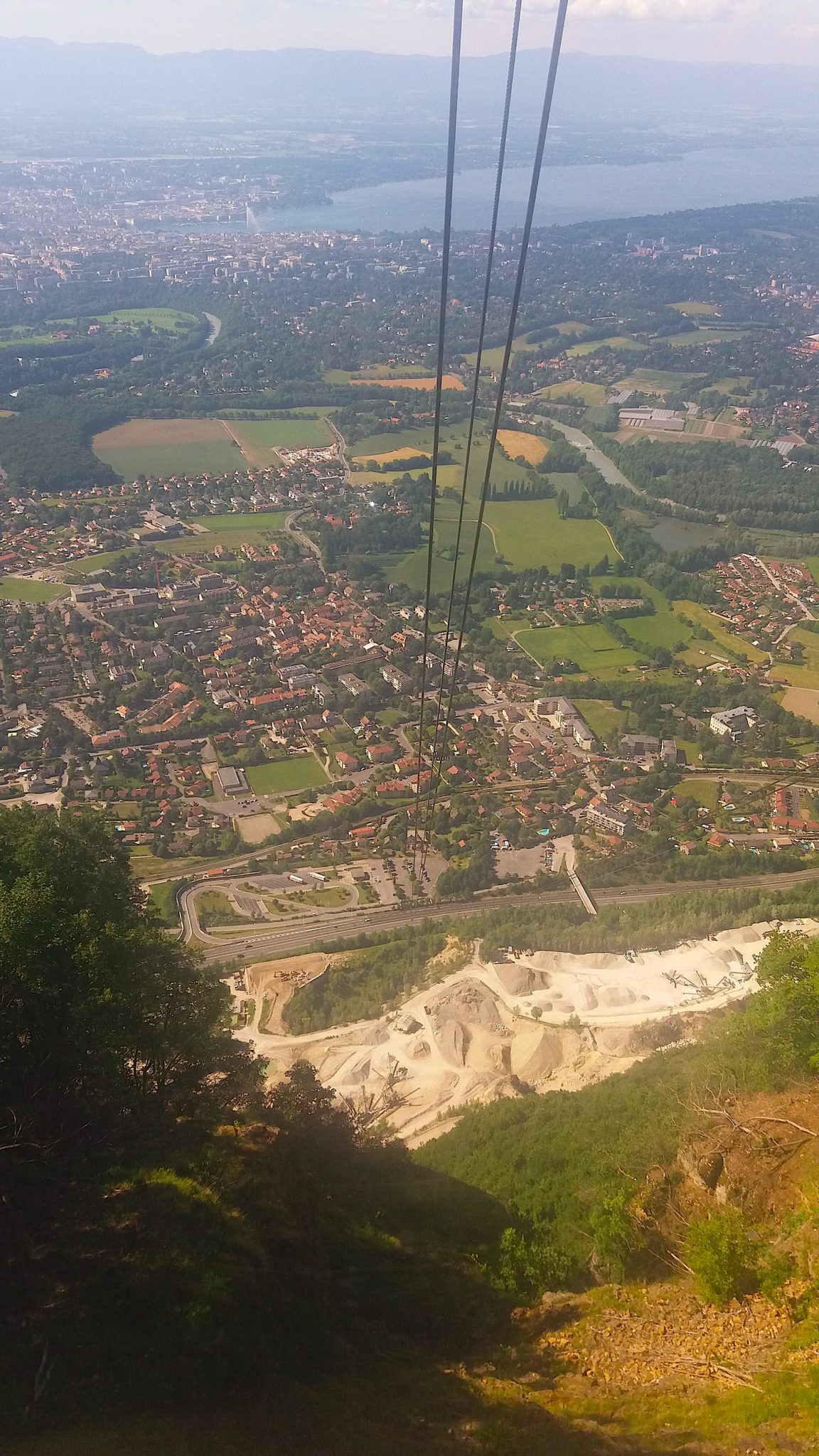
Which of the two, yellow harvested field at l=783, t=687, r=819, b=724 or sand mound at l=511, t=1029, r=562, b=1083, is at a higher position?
yellow harvested field at l=783, t=687, r=819, b=724

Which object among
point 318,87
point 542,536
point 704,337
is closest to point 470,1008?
point 542,536

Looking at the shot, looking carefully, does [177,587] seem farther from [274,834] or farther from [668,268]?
[668,268]

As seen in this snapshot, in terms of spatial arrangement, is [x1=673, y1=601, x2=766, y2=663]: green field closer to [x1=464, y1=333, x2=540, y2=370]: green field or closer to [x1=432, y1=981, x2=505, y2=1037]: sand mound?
[x1=464, y1=333, x2=540, y2=370]: green field

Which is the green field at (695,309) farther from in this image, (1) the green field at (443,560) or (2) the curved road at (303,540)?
(2) the curved road at (303,540)

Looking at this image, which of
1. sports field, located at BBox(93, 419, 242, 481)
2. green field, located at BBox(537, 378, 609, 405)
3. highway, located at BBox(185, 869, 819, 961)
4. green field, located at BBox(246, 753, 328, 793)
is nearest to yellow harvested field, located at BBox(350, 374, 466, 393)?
green field, located at BBox(537, 378, 609, 405)

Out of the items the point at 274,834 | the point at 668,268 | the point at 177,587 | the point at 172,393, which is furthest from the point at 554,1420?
the point at 668,268

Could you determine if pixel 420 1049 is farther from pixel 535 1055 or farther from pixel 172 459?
pixel 172 459

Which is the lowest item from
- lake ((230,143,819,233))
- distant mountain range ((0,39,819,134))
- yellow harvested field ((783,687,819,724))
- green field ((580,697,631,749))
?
green field ((580,697,631,749))
